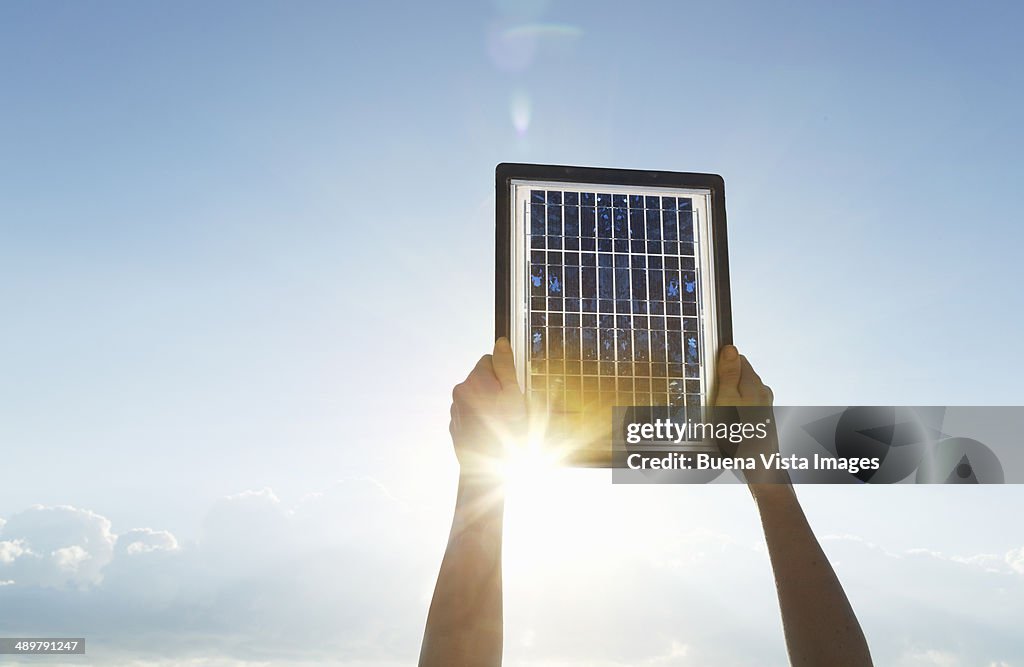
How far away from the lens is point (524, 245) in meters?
4.52

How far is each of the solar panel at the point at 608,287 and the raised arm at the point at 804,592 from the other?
3.71 feet

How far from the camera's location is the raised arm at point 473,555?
2557mm

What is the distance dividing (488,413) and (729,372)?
1.52 m

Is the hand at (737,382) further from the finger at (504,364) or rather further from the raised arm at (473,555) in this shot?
the raised arm at (473,555)

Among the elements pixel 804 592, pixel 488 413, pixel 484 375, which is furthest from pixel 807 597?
pixel 484 375

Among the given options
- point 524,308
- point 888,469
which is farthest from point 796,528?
point 888,469

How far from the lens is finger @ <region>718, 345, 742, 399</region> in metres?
4.36

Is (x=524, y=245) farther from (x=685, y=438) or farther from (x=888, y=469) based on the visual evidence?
(x=888, y=469)

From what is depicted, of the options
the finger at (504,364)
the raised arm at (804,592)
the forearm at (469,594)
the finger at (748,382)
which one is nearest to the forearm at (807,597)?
the raised arm at (804,592)

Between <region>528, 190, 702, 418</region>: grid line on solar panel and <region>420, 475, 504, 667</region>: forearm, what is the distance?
146 cm

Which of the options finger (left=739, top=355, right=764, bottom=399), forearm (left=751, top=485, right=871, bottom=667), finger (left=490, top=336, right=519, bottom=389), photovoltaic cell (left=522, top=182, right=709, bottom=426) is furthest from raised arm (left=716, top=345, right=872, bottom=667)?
finger (left=490, top=336, right=519, bottom=389)

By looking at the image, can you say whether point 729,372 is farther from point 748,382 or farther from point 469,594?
point 469,594

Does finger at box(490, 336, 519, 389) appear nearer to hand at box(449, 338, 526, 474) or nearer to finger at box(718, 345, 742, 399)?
hand at box(449, 338, 526, 474)

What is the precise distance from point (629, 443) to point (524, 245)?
4.33 feet
